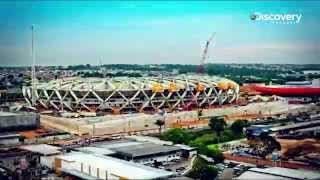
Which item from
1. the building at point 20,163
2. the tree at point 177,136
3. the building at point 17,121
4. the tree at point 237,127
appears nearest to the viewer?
the building at point 20,163

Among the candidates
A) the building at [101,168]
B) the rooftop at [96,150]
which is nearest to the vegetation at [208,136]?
the rooftop at [96,150]

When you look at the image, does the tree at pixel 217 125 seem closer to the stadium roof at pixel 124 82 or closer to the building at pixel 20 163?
the building at pixel 20 163

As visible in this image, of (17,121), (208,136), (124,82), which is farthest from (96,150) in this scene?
(124,82)

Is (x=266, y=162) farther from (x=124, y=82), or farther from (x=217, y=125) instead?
(x=124, y=82)

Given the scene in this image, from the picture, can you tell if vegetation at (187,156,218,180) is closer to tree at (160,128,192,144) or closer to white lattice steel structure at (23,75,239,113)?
tree at (160,128,192,144)

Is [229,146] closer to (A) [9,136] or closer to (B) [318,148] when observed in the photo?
(B) [318,148]

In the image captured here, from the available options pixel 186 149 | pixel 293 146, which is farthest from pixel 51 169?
pixel 293 146
